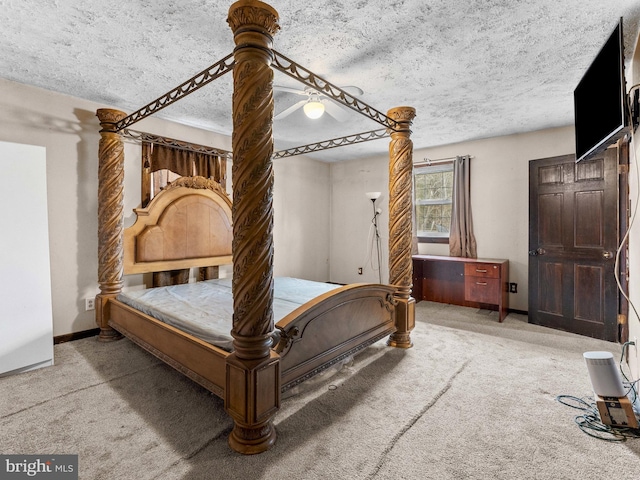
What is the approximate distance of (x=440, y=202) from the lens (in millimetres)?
5109

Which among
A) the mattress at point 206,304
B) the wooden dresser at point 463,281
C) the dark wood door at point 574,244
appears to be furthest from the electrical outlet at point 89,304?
the dark wood door at point 574,244

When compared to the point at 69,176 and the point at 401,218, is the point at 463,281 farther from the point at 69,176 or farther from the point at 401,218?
the point at 69,176

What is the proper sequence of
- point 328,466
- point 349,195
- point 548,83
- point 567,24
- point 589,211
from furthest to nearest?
point 349,195 < point 589,211 < point 548,83 < point 567,24 < point 328,466

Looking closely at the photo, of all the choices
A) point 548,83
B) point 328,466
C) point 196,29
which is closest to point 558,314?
point 548,83

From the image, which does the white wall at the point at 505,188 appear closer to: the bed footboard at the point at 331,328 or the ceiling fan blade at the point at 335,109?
the bed footboard at the point at 331,328

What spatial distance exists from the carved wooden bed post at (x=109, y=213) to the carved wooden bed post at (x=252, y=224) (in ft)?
7.13

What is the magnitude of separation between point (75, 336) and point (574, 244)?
5.41 meters

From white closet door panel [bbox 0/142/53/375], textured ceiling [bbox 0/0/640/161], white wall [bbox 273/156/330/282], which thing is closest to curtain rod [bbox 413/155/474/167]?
textured ceiling [bbox 0/0/640/161]

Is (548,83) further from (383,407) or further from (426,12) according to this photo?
(383,407)

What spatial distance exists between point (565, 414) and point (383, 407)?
1120 mm

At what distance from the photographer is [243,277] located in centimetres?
161

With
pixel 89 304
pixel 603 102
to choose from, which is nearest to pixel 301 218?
pixel 89 304

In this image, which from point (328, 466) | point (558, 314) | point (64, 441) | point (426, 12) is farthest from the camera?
point (558, 314)

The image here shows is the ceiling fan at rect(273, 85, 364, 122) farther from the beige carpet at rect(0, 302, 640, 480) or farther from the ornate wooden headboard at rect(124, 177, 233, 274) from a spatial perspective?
the beige carpet at rect(0, 302, 640, 480)
